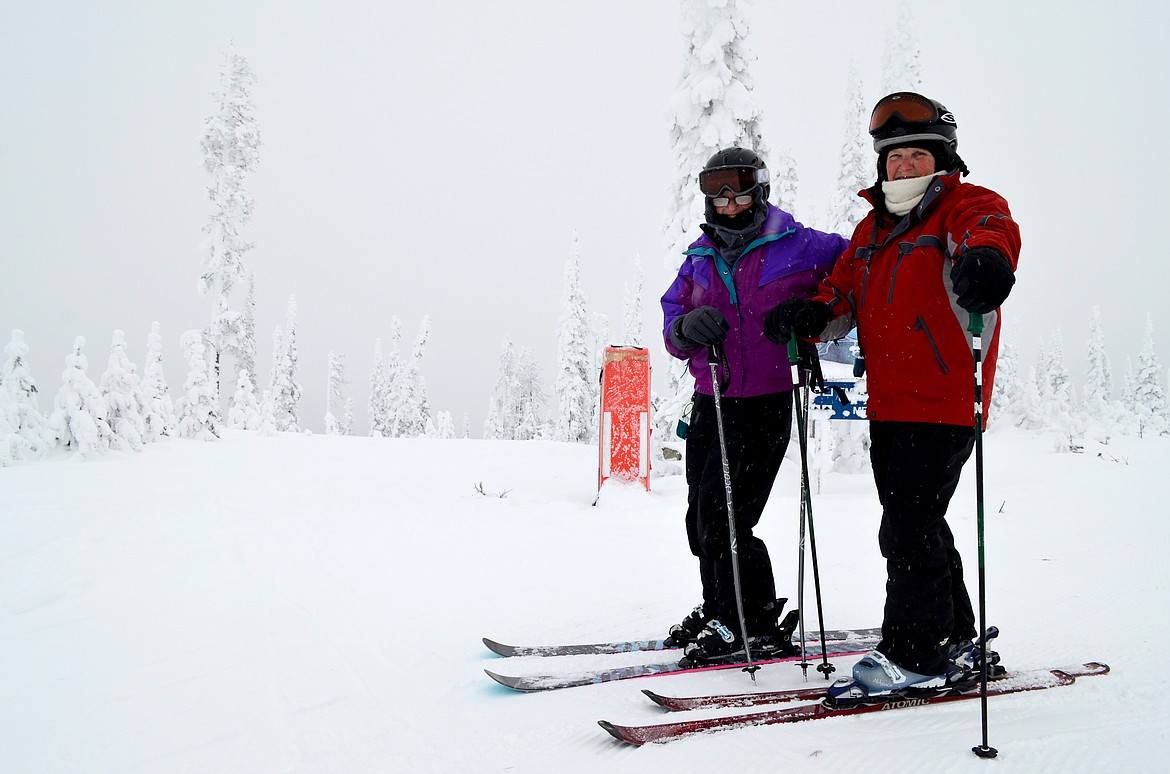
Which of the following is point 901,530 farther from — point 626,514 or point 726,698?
point 626,514

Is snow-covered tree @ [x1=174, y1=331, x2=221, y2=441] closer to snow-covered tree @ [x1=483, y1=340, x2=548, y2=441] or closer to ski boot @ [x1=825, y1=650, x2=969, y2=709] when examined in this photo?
ski boot @ [x1=825, y1=650, x2=969, y2=709]

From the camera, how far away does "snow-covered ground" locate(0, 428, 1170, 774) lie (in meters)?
2.19

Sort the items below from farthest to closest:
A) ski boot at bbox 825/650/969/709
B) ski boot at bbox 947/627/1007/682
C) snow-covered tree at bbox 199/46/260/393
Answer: snow-covered tree at bbox 199/46/260/393, ski boot at bbox 947/627/1007/682, ski boot at bbox 825/650/969/709

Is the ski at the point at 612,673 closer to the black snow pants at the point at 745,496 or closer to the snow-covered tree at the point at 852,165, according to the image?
the black snow pants at the point at 745,496

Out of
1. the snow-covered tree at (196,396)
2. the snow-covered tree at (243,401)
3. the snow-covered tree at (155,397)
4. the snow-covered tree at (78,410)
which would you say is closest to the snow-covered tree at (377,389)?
the snow-covered tree at (243,401)

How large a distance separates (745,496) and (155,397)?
49.3 ft

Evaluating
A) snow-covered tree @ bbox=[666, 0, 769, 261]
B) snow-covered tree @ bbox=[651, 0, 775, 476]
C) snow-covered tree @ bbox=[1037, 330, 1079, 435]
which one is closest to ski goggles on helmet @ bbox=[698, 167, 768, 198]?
snow-covered tree @ bbox=[651, 0, 775, 476]

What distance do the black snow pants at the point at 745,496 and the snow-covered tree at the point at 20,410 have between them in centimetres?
1150

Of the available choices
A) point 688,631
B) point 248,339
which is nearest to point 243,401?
point 248,339

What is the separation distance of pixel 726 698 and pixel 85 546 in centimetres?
539

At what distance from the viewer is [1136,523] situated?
6469 millimetres

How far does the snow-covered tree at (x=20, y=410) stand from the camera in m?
9.93

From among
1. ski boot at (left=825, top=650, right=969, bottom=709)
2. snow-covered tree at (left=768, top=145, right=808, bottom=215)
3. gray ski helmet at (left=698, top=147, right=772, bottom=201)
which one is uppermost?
snow-covered tree at (left=768, top=145, right=808, bottom=215)

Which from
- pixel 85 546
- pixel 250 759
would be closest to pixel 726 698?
pixel 250 759
